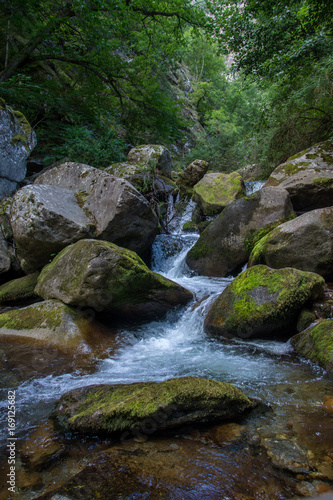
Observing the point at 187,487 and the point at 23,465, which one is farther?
the point at 23,465

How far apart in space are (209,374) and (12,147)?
7874 mm

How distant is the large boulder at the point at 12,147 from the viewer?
760 centimetres

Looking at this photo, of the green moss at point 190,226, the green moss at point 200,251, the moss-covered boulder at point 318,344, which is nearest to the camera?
the moss-covered boulder at point 318,344

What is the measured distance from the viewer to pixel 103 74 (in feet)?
38.3

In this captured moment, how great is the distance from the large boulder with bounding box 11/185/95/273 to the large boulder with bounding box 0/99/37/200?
224cm

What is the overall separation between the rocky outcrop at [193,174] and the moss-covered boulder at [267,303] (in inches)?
372

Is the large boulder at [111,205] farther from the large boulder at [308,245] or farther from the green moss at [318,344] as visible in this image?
the green moss at [318,344]

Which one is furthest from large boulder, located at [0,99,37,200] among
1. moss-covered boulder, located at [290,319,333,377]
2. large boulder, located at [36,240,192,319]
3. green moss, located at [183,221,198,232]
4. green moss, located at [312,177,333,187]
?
green moss, located at [312,177,333,187]

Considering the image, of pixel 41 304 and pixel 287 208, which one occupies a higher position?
pixel 287 208

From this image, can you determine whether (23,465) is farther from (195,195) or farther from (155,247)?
(195,195)

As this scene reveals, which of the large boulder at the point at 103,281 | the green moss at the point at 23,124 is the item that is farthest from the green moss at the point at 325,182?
the green moss at the point at 23,124

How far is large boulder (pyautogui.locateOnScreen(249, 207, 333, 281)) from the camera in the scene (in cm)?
564

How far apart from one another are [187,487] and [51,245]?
535 cm

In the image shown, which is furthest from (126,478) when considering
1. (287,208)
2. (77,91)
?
(77,91)
